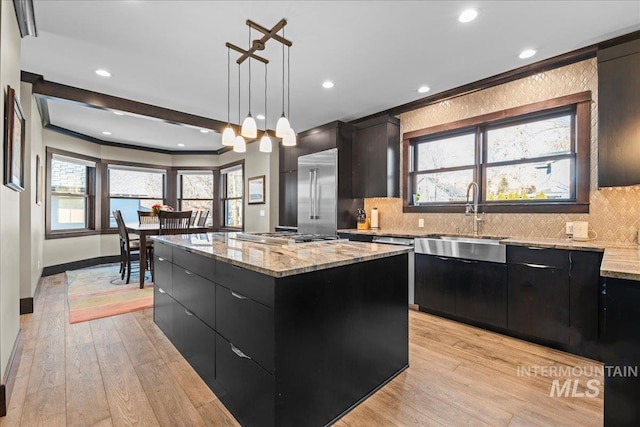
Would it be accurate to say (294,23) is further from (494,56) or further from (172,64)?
(494,56)

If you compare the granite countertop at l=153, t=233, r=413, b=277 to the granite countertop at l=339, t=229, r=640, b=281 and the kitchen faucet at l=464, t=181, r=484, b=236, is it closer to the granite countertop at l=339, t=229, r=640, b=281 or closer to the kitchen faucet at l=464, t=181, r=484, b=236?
the granite countertop at l=339, t=229, r=640, b=281

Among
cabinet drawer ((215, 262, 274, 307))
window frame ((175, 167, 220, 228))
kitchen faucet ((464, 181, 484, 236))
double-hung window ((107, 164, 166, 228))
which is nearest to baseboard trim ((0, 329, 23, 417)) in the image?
cabinet drawer ((215, 262, 274, 307))

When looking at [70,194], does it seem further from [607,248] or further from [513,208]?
[607,248]

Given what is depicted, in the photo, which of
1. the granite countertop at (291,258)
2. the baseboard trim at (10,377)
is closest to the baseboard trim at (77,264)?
the baseboard trim at (10,377)

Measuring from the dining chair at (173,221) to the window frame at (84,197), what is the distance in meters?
2.38

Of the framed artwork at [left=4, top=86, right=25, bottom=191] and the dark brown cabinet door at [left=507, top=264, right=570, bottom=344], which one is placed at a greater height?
the framed artwork at [left=4, top=86, right=25, bottom=191]

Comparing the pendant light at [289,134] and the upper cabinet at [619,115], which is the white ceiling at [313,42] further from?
the upper cabinet at [619,115]

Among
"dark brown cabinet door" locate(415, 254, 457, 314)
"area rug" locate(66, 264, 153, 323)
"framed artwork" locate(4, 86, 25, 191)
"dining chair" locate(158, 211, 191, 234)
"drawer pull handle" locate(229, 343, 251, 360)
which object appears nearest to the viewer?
"drawer pull handle" locate(229, 343, 251, 360)

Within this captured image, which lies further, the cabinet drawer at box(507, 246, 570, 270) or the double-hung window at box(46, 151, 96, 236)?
the double-hung window at box(46, 151, 96, 236)

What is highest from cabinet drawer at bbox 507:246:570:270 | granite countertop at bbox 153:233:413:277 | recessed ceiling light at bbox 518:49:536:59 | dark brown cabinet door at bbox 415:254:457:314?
recessed ceiling light at bbox 518:49:536:59

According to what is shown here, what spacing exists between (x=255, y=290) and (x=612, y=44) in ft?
11.6

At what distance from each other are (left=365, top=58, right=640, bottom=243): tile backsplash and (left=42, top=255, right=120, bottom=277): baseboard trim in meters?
5.98

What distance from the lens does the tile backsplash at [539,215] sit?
264 centimetres

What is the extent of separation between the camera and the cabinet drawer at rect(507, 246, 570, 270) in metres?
2.45
